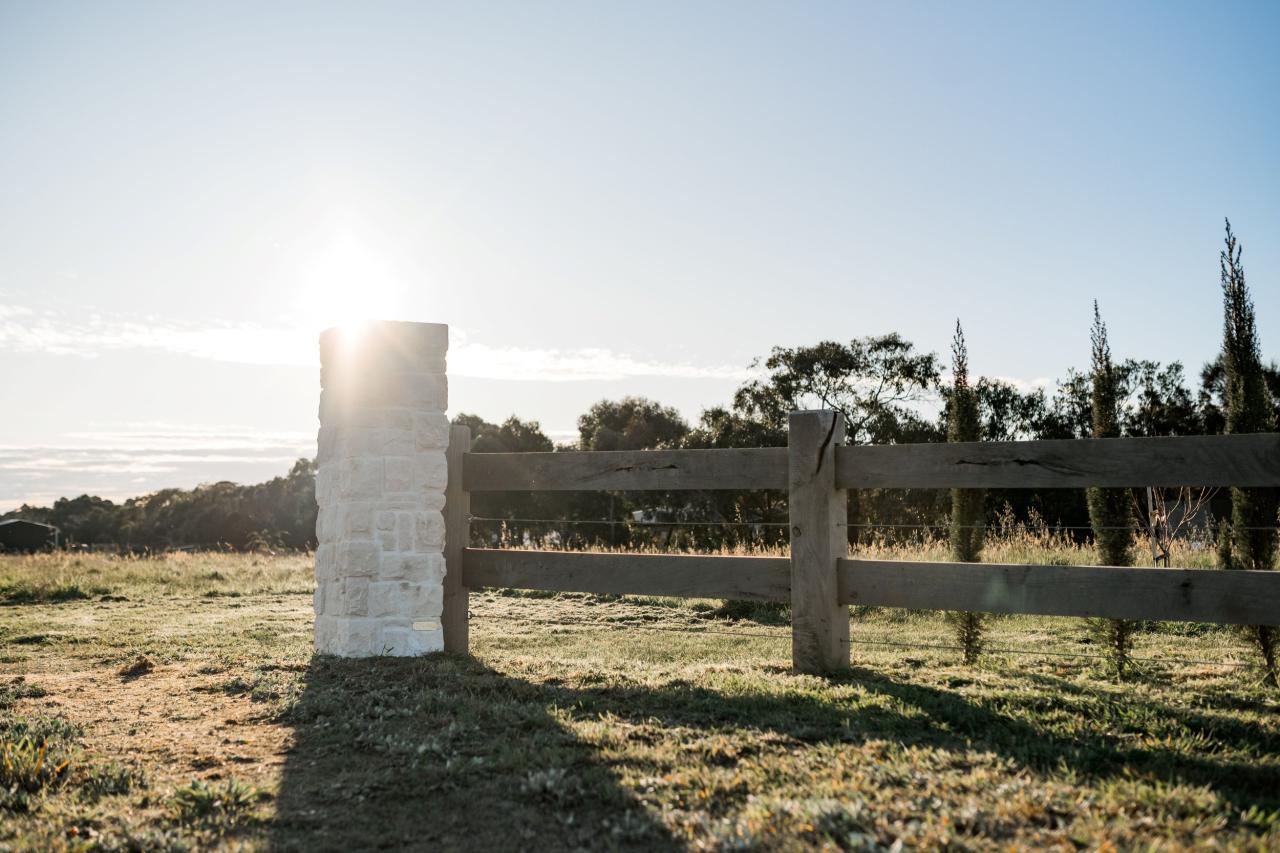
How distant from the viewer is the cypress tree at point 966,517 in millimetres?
Result: 6773

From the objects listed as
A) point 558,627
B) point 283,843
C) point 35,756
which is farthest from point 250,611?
point 283,843

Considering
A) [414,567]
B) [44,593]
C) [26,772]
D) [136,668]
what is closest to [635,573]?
[414,567]

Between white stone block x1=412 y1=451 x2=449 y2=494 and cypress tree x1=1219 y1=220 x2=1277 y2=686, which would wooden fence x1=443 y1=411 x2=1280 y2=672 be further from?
cypress tree x1=1219 y1=220 x2=1277 y2=686

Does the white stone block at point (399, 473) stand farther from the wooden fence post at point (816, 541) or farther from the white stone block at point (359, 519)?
the wooden fence post at point (816, 541)

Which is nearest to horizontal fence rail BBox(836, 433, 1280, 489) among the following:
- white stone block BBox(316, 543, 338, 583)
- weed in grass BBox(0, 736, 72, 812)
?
white stone block BBox(316, 543, 338, 583)

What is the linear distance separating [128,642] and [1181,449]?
27.0 ft

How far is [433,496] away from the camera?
6852mm

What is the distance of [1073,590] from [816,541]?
1.41 m

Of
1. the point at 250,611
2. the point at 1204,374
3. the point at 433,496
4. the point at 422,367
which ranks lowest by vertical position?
the point at 250,611

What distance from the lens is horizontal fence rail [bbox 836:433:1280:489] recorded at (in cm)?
480

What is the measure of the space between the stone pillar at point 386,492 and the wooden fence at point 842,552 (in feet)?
0.84

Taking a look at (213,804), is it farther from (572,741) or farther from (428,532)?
(428,532)

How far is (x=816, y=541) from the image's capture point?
5699 mm

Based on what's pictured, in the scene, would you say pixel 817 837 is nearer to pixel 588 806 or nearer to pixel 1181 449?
pixel 588 806
